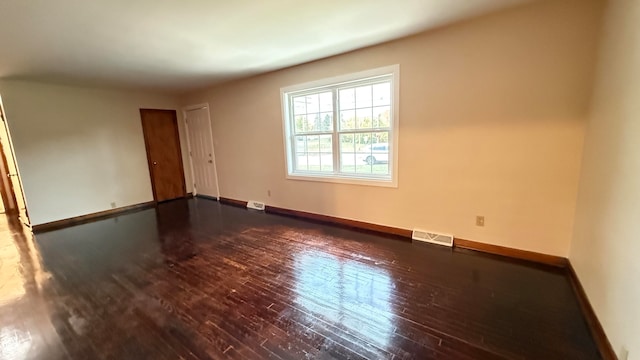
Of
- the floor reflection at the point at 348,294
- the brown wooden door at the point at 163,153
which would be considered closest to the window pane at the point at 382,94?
the floor reflection at the point at 348,294

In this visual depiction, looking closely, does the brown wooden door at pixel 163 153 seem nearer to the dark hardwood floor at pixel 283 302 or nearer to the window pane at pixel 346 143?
the dark hardwood floor at pixel 283 302

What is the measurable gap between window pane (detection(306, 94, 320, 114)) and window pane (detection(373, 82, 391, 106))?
97 centimetres

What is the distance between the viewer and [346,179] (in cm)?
397

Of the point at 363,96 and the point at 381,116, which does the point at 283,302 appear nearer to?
the point at 381,116

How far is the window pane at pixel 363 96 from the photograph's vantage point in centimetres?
365

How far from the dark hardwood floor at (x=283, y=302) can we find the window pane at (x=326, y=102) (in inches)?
73.5

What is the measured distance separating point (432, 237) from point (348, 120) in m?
1.91

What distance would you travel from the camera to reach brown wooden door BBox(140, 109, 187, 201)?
5.84m

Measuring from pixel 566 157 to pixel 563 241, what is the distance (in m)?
0.81

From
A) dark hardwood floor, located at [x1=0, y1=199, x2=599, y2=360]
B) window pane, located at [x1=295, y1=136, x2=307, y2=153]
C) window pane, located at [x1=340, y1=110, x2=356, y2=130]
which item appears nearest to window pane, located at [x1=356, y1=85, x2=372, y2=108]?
window pane, located at [x1=340, y1=110, x2=356, y2=130]

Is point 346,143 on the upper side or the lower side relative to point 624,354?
upper

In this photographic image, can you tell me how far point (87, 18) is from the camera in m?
2.25

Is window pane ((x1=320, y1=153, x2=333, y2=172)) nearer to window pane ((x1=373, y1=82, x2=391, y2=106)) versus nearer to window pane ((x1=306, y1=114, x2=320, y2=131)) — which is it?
window pane ((x1=306, y1=114, x2=320, y2=131))

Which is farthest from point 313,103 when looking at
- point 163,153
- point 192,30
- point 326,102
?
point 163,153
